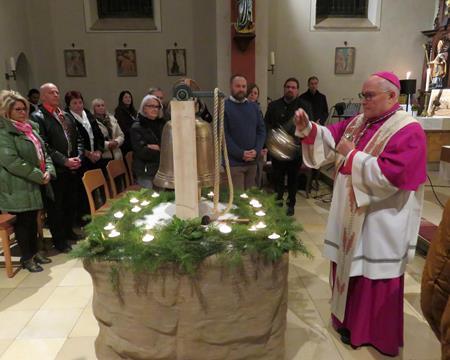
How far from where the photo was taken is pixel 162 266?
177 centimetres

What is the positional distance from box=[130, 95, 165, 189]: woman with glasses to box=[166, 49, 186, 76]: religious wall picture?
489 cm

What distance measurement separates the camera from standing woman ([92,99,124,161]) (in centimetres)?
507

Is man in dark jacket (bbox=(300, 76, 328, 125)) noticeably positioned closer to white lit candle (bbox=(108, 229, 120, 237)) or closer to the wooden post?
the wooden post

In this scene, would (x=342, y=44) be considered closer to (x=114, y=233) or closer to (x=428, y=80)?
(x=428, y=80)

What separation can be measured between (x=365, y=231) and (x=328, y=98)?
7461mm

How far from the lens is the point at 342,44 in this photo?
29.3 feet

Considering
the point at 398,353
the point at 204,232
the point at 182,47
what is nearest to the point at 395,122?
the point at 204,232

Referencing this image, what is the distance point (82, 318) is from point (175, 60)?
682 cm

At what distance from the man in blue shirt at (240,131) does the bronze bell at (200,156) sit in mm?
2081

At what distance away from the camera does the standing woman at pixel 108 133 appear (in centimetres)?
507

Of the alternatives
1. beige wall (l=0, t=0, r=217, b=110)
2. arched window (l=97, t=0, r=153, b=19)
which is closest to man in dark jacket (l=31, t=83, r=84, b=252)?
beige wall (l=0, t=0, r=217, b=110)

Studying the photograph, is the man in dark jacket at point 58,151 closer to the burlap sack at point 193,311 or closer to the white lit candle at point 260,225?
the burlap sack at point 193,311

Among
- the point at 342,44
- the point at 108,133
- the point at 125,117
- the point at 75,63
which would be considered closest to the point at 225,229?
the point at 108,133

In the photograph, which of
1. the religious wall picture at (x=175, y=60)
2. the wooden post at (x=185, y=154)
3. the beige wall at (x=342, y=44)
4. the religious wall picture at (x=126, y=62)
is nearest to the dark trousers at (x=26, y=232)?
the wooden post at (x=185, y=154)
